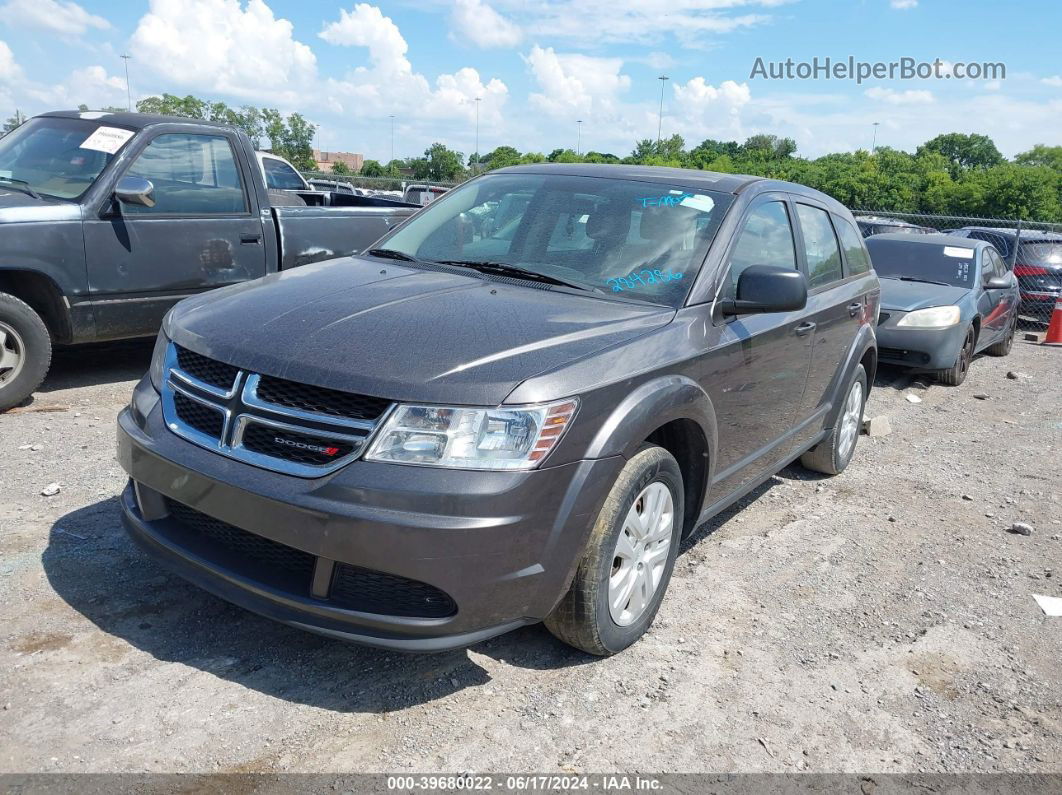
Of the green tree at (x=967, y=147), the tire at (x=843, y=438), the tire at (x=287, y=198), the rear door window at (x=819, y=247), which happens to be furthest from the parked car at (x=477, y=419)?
the green tree at (x=967, y=147)

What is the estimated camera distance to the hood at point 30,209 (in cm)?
557

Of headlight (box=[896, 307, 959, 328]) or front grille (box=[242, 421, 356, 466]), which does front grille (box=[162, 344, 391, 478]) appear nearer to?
front grille (box=[242, 421, 356, 466])

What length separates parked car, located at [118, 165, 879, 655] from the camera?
8.82 feet

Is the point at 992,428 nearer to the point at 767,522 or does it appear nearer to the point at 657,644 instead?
the point at 767,522

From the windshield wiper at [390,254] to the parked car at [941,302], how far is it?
6.54 m

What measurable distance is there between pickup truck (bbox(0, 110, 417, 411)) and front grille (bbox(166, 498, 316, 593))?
3.37 m

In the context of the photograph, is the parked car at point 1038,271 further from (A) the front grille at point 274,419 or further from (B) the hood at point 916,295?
(A) the front grille at point 274,419

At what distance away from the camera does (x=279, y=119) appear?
70625 millimetres

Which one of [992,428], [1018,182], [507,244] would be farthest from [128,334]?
[1018,182]

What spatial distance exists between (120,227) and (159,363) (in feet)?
10.3

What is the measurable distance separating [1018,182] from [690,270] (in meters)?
38.1

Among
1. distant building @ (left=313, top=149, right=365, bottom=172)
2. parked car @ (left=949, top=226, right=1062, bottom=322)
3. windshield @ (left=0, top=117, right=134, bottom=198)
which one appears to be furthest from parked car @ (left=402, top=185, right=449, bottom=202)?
distant building @ (left=313, top=149, right=365, bottom=172)

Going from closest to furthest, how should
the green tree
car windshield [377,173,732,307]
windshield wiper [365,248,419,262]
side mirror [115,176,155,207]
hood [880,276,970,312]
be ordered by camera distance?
car windshield [377,173,732,307] < windshield wiper [365,248,419,262] < side mirror [115,176,155,207] < hood [880,276,970,312] < the green tree

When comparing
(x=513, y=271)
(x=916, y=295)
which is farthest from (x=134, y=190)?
Result: (x=916, y=295)
